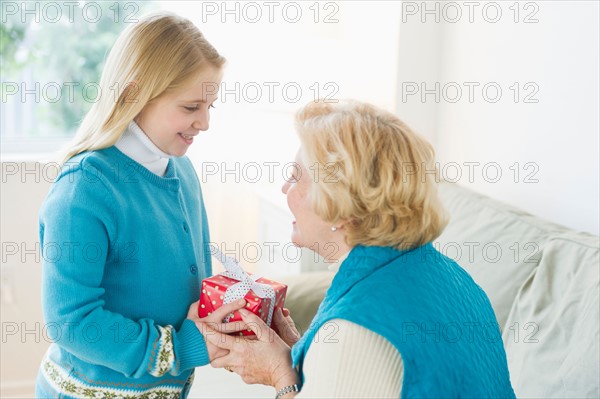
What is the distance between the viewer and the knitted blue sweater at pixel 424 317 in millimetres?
1142

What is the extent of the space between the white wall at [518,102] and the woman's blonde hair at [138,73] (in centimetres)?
128

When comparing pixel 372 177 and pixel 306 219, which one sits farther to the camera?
pixel 306 219

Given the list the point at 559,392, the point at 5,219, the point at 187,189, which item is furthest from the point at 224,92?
the point at 559,392

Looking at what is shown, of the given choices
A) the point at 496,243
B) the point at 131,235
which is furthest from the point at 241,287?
the point at 496,243

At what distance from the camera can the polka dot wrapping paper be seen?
144 cm

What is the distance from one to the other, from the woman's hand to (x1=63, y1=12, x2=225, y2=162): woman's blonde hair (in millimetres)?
466

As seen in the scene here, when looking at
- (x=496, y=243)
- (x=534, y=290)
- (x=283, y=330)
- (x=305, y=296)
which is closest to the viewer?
(x=283, y=330)

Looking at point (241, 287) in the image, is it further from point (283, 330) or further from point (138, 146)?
point (138, 146)

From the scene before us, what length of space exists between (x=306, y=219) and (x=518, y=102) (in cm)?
138

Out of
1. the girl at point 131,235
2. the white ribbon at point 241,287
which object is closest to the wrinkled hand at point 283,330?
the white ribbon at point 241,287

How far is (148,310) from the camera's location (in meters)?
1.44

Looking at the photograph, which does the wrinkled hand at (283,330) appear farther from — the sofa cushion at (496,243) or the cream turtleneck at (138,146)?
the sofa cushion at (496,243)

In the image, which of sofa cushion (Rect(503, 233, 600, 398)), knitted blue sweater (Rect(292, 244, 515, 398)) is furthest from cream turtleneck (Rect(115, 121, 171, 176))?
sofa cushion (Rect(503, 233, 600, 398))

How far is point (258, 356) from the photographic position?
4.62 feet
